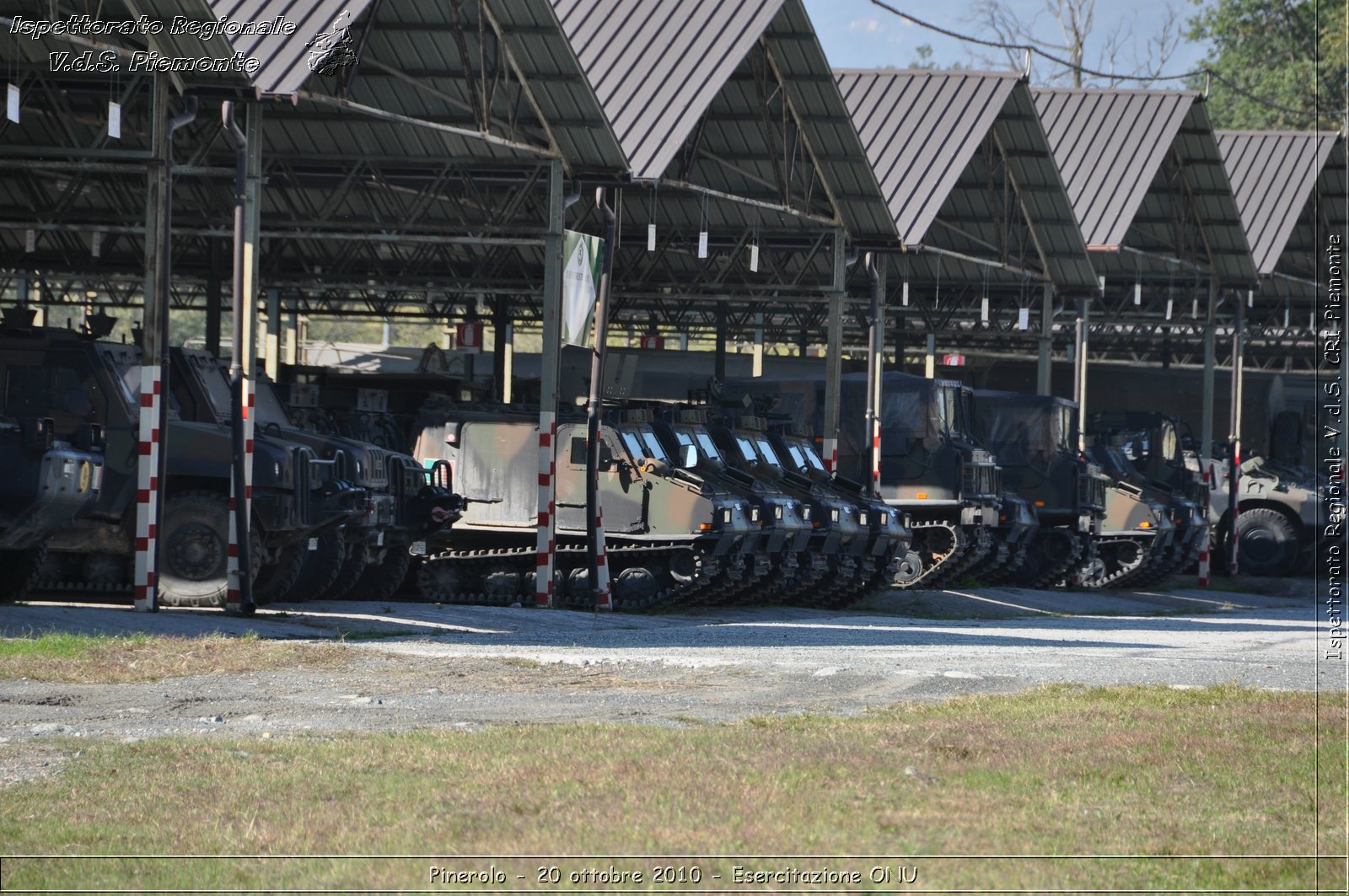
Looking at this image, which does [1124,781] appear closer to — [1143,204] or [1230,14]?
[1143,204]

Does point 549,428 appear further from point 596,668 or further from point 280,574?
point 596,668

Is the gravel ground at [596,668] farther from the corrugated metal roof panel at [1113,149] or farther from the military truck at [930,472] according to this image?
the corrugated metal roof panel at [1113,149]

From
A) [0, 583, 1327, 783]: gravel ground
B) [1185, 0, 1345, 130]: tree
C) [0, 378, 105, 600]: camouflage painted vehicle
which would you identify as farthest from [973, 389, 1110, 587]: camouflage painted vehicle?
[1185, 0, 1345, 130]: tree

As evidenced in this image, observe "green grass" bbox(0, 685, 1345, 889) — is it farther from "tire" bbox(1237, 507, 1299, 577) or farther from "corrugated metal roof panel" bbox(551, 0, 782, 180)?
"tire" bbox(1237, 507, 1299, 577)

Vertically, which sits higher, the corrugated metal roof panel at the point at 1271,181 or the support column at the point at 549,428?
the corrugated metal roof panel at the point at 1271,181

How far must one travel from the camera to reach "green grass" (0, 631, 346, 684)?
12.3m

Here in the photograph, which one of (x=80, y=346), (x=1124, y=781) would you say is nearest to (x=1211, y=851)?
(x=1124, y=781)

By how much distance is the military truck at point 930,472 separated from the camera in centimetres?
2784

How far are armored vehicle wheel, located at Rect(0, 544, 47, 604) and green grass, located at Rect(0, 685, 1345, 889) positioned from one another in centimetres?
764

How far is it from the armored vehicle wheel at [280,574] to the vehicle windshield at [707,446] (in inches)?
239

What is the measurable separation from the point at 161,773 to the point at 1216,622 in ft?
57.4

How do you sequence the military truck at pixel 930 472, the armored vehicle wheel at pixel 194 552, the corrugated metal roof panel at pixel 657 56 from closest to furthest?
the armored vehicle wheel at pixel 194 552
the corrugated metal roof panel at pixel 657 56
the military truck at pixel 930 472

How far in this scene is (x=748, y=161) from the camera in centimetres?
2661

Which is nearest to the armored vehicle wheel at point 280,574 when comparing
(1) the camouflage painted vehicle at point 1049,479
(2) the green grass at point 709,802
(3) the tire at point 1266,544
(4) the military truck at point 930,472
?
(2) the green grass at point 709,802
